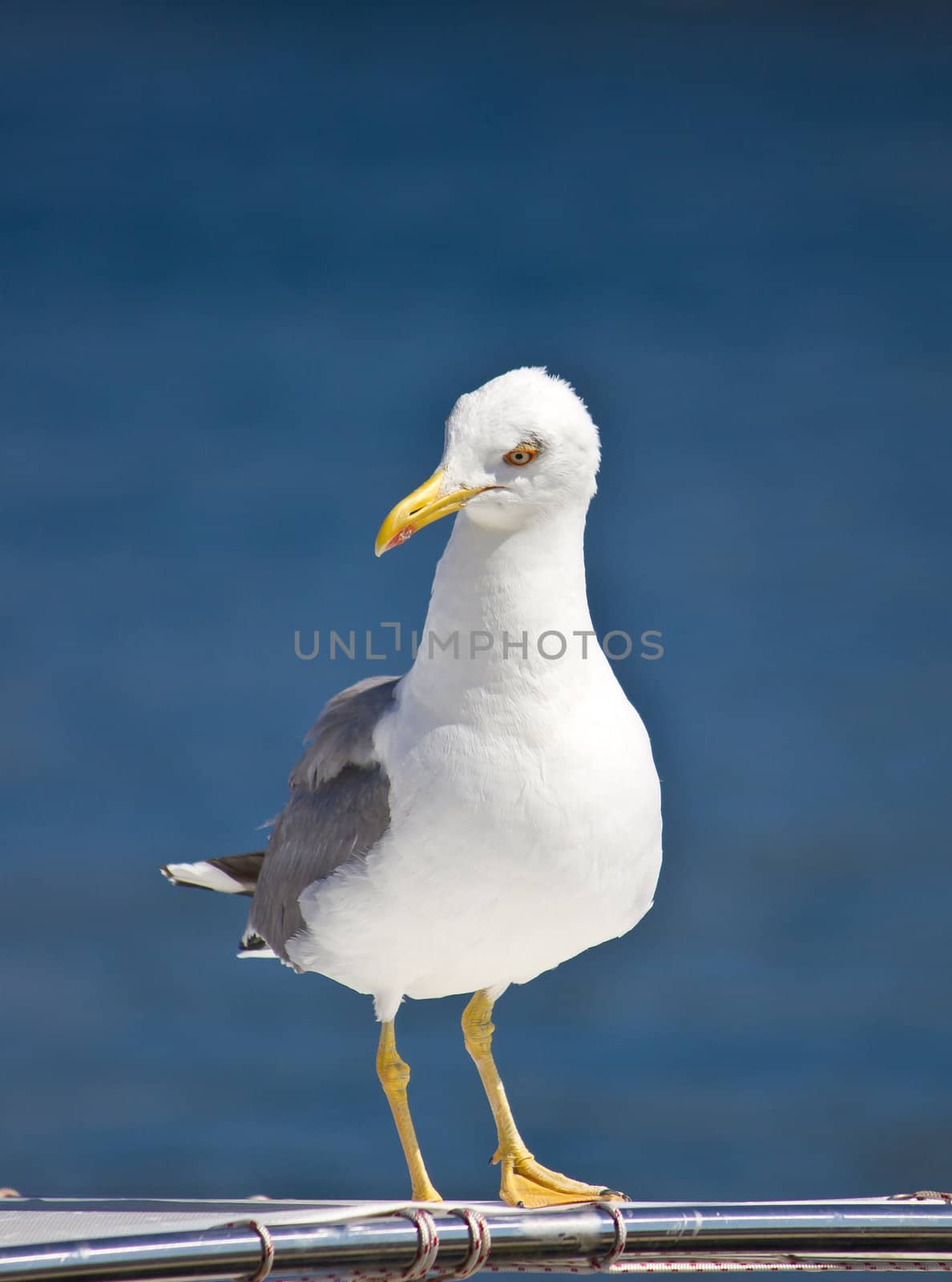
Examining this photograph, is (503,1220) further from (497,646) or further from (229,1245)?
(497,646)

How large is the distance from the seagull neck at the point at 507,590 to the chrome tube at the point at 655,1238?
1.05 m

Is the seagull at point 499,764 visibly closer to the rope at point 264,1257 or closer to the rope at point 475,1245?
the rope at point 475,1245

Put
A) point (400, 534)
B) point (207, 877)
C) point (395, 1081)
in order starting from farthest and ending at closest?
point (207, 877) → point (395, 1081) → point (400, 534)

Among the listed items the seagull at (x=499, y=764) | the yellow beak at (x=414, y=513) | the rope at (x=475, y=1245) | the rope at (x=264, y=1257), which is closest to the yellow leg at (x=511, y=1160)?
the seagull at (x=499, y=764)

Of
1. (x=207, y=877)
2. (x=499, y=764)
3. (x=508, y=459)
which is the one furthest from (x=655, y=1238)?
(x=207, y=877)

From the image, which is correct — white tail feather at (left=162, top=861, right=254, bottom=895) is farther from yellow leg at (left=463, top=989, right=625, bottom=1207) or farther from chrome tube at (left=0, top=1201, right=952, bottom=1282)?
chrome tube at (left=0, top=1201, right=952, bottom=1282)

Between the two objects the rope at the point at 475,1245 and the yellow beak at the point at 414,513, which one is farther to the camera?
the yellow beak at the point at 414,513

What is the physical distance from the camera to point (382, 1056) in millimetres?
3369

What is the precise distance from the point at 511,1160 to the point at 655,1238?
3.70 ft

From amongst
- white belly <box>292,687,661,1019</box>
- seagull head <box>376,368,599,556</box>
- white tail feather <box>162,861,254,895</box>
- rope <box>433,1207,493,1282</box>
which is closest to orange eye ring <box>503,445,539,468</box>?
seagull head <box>376,368,599,556</box>

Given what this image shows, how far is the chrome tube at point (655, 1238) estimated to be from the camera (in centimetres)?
214

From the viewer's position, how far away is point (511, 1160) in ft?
11.1

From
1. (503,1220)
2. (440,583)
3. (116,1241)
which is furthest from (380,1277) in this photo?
(440,583)

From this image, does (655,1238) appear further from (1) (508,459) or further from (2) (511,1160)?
(1) (508,459)
